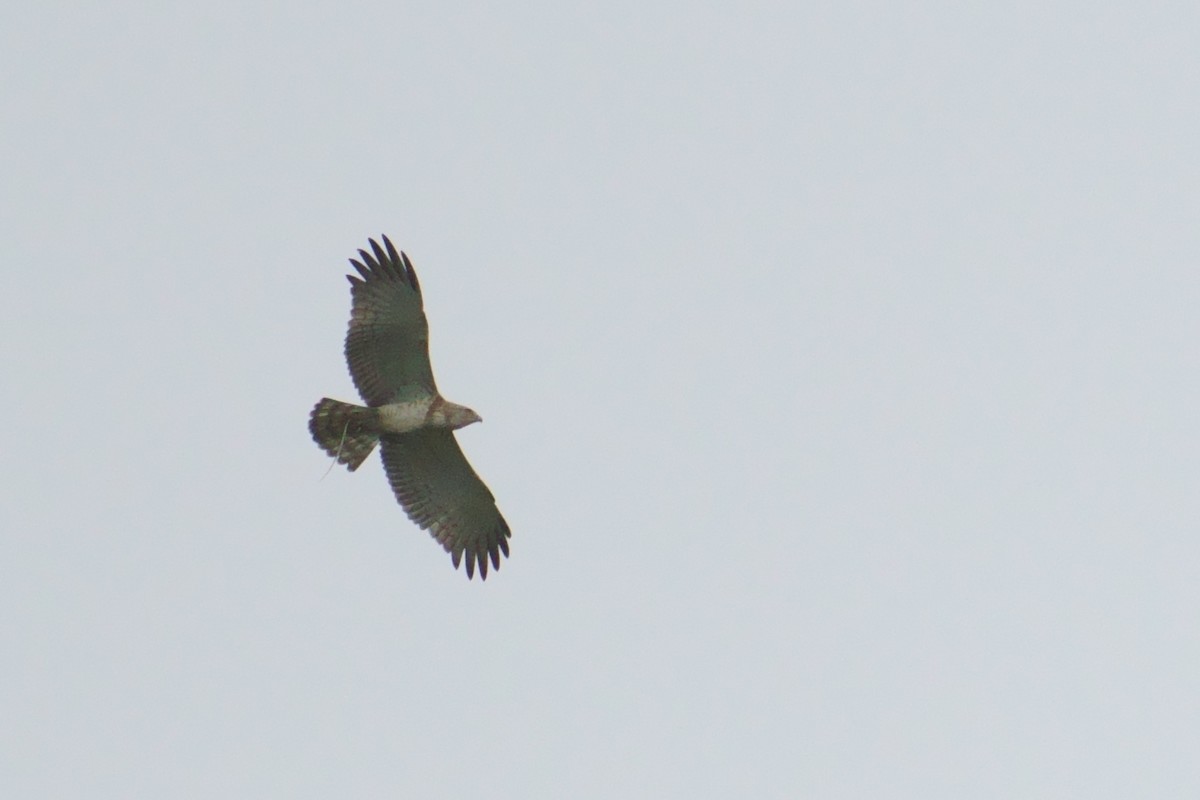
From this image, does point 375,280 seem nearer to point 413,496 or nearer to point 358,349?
point 358,349

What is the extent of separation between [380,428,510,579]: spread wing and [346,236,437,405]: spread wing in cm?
78

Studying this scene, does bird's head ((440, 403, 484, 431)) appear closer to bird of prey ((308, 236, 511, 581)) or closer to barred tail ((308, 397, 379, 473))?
bird of prey ((308, 236, 511, 581))

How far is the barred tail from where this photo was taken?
714 inches

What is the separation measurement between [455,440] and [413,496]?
106cm

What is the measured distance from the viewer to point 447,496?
1952 centimetres

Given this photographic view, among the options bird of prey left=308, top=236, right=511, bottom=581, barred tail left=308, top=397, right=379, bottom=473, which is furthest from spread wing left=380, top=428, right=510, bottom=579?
barred tail left=308, top=397, right=379, bottom=473

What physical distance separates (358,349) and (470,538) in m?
2.71

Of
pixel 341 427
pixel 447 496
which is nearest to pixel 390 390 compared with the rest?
pixel 341 427

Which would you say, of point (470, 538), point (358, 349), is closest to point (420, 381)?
point (358, 349)

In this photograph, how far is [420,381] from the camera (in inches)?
720

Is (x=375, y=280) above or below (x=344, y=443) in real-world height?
above

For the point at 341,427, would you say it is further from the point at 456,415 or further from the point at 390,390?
the point at 456,415

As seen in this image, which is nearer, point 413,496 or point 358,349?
point 358,349

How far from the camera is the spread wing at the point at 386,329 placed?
1791 centimetres
